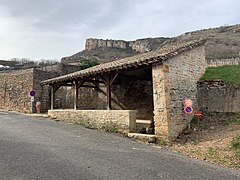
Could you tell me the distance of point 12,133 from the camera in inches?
339

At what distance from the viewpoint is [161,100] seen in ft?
27.7

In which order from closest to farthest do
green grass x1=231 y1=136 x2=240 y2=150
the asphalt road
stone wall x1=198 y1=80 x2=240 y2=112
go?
the asphalt road → green grass x1=231 y1=136 x2=240 y2=150 → stone wall x1=198 y1=80 x2=240 y2=112

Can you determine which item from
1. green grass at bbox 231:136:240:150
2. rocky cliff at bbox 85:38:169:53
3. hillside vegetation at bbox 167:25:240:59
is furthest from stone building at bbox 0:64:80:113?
rocky cliff at bbox 85:38:169:53

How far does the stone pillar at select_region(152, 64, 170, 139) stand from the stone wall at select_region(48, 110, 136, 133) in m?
1.20

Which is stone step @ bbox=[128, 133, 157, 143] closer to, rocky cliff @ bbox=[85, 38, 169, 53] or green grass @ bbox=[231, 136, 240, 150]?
green grass @ bbox=[231, 136, 240, 150]

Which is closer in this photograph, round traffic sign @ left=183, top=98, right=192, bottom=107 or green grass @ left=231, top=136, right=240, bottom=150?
green grass @ left=231, top=136, right=240, bottom=150

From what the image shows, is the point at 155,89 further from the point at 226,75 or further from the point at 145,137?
the point at 226,75

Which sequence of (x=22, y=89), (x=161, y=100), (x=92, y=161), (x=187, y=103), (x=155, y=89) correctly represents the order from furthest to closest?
1. (x=22, y=89)
2. (x=187, y=103)
3. (x=155, y=89)
4. (x=161, y=100)
5. (x=92, y=161)

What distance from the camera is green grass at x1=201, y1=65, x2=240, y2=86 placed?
426 inches

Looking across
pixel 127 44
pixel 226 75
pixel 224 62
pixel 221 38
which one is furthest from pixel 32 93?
pixel 127 44

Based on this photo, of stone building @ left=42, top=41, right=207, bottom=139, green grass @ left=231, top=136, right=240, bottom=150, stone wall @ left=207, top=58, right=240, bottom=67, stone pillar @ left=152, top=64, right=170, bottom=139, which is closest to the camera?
green grass @ left=231, top=136, right=240, bottom=150

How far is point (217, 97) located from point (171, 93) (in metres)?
3.11

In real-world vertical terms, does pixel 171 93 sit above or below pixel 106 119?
above

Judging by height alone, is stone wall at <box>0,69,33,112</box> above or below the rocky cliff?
below
